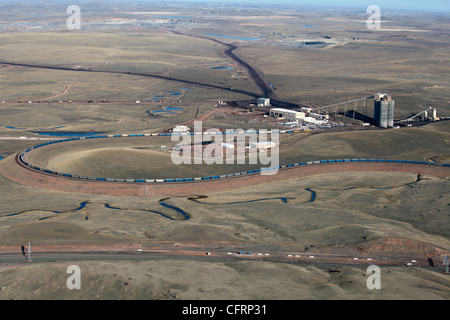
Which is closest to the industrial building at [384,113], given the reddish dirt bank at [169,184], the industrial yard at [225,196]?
the industrial yard at [225,196]

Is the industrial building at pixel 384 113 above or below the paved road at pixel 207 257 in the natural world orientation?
above

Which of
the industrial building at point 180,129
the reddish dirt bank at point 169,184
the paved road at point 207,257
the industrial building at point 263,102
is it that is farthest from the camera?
the industrial building at point 263,102

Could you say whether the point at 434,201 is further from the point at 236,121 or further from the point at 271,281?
the point at 236,121

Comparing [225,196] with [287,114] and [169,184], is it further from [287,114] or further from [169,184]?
[287,114]

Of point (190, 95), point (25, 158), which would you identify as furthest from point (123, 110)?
point (25, 158)

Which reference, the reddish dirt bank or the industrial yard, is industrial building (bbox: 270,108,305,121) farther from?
the reddish dirt bank

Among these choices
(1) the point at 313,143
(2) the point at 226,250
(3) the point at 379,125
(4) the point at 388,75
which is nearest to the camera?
(2) the point at 226,250

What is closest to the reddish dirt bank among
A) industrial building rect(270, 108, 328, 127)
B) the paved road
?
the paved road

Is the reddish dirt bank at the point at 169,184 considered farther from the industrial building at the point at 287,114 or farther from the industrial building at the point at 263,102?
the industrial building at the point at 263,102
